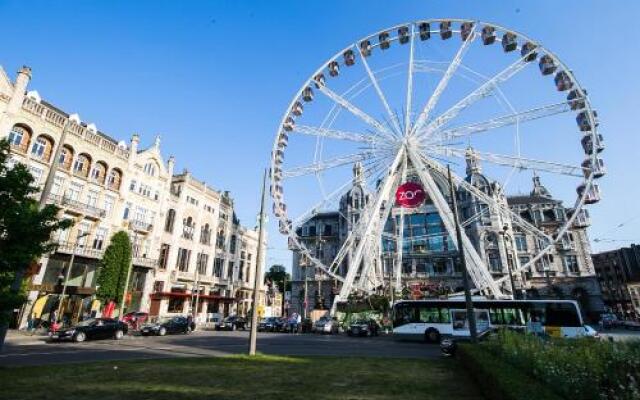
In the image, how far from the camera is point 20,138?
34.6m

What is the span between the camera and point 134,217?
1825 inches

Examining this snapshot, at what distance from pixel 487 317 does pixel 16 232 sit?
97.3 feet

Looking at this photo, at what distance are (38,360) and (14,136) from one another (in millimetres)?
27857

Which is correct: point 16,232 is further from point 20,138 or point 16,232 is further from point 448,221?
point 20,138

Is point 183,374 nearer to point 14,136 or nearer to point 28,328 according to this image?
point 28,328

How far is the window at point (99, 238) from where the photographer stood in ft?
133

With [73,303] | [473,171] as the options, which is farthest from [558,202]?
[73,303]

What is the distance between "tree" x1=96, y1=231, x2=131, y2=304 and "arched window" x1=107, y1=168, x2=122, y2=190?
6233mm

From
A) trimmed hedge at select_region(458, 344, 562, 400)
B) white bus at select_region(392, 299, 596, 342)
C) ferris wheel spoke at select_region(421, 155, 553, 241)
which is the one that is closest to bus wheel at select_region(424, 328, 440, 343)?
white bus at select_region(392, 299, 596, 342)

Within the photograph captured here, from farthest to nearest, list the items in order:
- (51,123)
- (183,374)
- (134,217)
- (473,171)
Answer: (473,171), (134,217), (51,123), (183,374)

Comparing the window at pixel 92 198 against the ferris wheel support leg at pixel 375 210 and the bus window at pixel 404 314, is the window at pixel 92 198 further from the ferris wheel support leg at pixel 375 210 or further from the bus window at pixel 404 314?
the bus window at pixel 404 314

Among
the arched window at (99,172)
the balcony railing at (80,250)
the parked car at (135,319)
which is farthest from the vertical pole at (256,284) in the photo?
the arched window at (99,172)

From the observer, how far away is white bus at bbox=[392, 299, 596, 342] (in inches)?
1075

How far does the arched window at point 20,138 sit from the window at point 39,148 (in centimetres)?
66
